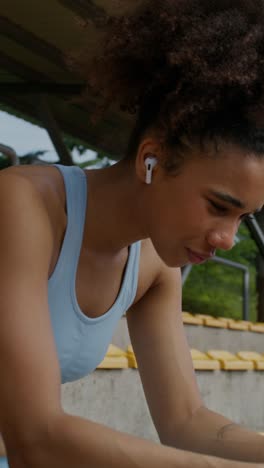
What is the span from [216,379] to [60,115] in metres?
3.04

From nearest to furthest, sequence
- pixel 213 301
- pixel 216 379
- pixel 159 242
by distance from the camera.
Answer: pixel 159 242 → pixel 216 379 → pixel 213 301

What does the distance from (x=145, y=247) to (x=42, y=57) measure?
3.72 m

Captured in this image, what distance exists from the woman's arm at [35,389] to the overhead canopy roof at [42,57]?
2412 mm

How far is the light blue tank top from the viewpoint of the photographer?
4.53ft

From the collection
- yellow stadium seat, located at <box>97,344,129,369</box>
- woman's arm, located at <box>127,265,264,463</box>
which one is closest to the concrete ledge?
yellow stadium seat, located at <box>97,344,129,369</box>

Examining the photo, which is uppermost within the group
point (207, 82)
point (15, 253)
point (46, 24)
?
point (46, 24)

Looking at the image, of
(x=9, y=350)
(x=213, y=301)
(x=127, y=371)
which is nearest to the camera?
(x=9, y=350)

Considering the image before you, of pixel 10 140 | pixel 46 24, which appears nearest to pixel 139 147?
pixel 46 24

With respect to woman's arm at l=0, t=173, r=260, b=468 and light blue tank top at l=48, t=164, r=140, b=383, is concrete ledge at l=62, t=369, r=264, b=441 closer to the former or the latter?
light blue tank top at l=48, t=164, r=140, b=383

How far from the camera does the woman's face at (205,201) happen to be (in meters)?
1.23

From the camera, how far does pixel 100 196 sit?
1417 millimetres

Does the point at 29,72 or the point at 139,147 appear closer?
the point at 139,147

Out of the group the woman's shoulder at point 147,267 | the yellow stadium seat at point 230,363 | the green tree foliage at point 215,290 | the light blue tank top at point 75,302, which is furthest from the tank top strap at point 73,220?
the green tree foliage at point 215,290

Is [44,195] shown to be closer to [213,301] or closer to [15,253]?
[15,253]
